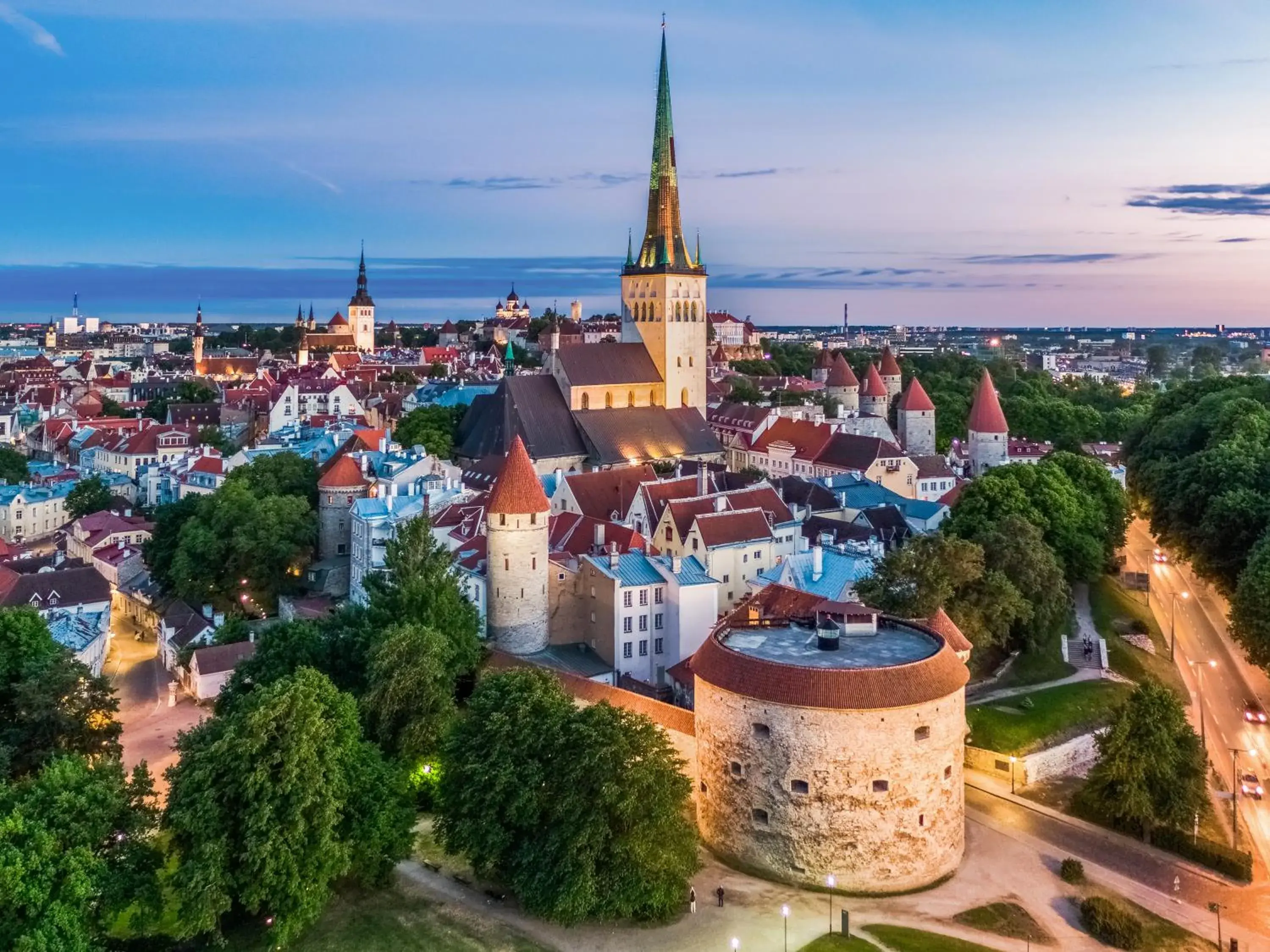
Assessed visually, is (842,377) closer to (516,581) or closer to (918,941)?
(516,581)

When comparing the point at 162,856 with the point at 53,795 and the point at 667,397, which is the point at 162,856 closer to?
the point at 53,795

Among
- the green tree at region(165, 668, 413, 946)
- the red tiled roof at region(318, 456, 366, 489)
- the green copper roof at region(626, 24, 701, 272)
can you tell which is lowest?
the green tree at region(165, 668, 413, 946)

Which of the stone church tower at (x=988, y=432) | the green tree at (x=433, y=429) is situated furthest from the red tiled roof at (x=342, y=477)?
the stone church tower at (x=988, y=432)

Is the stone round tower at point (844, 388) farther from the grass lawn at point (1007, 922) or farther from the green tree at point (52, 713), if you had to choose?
the green tree at point (52, 713)

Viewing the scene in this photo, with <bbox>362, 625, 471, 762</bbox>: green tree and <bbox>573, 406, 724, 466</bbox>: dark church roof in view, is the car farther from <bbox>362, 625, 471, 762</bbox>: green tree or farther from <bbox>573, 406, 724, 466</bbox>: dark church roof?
<bbox>573, 406, 724, 466</bbox>: dark church roof

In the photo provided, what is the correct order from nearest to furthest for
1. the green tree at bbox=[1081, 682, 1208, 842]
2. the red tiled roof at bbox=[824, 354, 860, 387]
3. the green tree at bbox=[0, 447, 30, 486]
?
1. the green tree at bbox=[1081, 682, 1208, 842]
2. the green tree at bbox=[0, 447, 30, 486]
3. the red tiled roof at bbox=[824, 354, 860, 387]

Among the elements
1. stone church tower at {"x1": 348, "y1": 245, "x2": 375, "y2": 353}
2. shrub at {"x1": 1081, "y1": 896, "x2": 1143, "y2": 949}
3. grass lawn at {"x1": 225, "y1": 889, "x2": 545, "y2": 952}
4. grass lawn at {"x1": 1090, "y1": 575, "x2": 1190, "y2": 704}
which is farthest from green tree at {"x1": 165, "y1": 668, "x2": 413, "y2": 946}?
stone church tower at {"x1": 348, "y1": 245, "x2": 375, "y2": 353}
